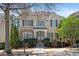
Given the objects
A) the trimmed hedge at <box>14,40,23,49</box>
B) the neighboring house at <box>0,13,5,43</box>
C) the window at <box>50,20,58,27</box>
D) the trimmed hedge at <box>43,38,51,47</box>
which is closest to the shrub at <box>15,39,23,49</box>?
the trimmed hedge at <box>14,40,23,49</box>

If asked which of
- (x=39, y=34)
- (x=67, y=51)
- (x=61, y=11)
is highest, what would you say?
(x=61, y=11)

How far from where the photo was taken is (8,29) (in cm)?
Result: 260

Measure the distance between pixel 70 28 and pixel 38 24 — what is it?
1.11 feet

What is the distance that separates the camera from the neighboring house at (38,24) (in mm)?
2562

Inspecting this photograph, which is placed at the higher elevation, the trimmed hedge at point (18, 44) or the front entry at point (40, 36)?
the front entry at point (40, 36)

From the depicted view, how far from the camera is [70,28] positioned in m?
2.56

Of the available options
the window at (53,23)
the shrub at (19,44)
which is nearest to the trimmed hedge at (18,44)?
the shrub at (19,44)

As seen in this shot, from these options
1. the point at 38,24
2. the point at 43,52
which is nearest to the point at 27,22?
the point at 38,24

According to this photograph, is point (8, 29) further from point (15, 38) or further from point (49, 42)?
point (49, 42)

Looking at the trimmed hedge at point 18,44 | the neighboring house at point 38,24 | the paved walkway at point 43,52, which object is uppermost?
the neighboring house at point 38,24

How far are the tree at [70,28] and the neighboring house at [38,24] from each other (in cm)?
7

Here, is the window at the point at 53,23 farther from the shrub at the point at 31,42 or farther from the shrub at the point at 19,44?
the shrub at the point at 19,44

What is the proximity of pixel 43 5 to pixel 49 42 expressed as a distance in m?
0.40

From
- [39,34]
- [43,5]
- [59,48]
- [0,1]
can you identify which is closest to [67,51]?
[59,48]
